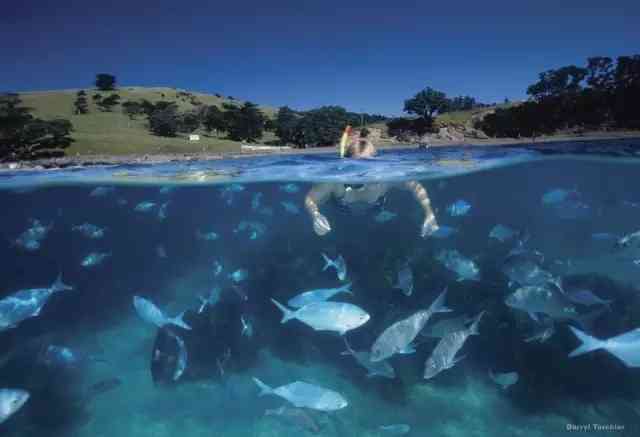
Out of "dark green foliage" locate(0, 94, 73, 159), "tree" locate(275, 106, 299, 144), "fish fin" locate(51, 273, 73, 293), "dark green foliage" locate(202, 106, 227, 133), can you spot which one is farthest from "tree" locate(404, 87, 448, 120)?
"fish fin" locate(51, 273, 73, 293)

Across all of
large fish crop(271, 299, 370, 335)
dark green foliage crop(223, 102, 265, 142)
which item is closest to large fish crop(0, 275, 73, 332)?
large fish crop(271, 299, 370, 335)

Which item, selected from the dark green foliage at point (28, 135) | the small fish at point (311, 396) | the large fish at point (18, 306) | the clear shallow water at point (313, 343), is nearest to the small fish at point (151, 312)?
the large fish at point (18, 306)

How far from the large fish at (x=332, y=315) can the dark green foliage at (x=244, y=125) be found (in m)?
54.4

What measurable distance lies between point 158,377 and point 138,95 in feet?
345

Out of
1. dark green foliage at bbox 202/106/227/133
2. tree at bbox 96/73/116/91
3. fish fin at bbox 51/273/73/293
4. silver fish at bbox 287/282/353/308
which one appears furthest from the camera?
tree at bbox 96/73/116/91

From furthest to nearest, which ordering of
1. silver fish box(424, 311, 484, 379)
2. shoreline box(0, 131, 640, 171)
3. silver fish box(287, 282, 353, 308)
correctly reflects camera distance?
shoreline box(0, 131, 640, 171) < silver fish box(287, 282, 353, 308) < silver fish box(424, 311, 484, 379)

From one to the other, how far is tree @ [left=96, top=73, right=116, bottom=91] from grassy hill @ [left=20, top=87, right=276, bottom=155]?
238 centimetres

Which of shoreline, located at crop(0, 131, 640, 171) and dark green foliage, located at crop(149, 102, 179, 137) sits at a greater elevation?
dark green foliage, located at crop(149, 102, 179, 137)

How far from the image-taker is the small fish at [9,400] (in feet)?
15.6

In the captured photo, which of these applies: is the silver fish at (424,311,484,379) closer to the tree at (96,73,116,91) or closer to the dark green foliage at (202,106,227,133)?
the dark green foliage at (202,106,227,133)

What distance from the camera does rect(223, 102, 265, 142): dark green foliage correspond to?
57047mm

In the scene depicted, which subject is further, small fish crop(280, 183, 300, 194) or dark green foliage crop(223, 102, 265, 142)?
dark green foliage crop(223, 102, 265, 142)

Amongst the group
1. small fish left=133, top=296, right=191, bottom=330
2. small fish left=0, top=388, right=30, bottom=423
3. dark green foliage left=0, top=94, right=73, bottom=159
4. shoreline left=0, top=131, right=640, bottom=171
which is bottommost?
small fish left=0, top=388, right=30, bottom=423

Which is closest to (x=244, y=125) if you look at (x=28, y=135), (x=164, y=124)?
(x=164, y=124)
